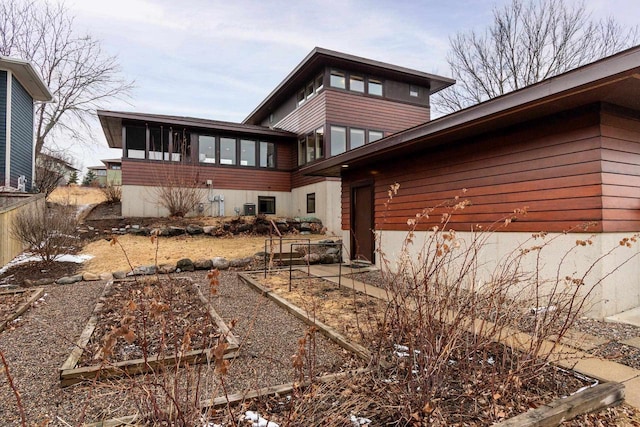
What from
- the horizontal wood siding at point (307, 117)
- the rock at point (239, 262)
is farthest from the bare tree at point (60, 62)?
the rock at point (239, 262)

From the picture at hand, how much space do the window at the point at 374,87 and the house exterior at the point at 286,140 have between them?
0.06 m

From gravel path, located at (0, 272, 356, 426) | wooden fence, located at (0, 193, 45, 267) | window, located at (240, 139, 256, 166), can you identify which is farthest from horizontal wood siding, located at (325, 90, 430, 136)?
gravel path, located at (0, 272, 356, 426)

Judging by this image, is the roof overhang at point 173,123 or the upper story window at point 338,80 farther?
the upper story window at point 338,80

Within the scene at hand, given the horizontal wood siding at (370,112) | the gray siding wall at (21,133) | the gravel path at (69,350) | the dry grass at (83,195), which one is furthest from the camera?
the dry grass at (83,195)

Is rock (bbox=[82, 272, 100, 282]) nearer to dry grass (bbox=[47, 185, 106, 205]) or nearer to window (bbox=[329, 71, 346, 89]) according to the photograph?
window (bbox=[329, 71, 346, 89])

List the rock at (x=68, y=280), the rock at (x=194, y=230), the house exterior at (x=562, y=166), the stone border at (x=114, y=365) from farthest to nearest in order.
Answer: the rock at (x=194, y=230) → the rock at (x=68, y=280) → the house exterior at (x=562, y=166) → the stone border at (x=114, y=365)

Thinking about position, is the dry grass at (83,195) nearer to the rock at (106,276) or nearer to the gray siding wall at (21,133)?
the gray siding wall at (21,133)

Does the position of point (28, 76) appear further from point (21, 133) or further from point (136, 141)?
point (136, 141)

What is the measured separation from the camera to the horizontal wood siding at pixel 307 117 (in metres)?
13.6

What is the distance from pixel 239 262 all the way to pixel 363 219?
333 centimetres

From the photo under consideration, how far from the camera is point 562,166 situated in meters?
4.58

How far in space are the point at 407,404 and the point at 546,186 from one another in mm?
4029

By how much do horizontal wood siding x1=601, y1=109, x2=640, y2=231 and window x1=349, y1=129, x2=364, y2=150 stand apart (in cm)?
999

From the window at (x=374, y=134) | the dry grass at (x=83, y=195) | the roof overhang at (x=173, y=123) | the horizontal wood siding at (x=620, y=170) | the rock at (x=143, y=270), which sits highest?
the roof overhang at (x=173, y=123)
